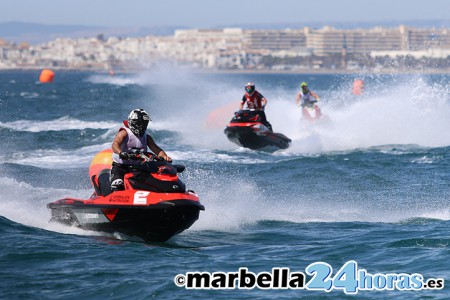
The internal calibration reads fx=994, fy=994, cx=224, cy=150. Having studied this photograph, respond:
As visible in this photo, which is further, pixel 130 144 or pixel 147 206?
pixel 130 144

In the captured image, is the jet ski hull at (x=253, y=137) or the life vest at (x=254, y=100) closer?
the life vest at (x=254, y=100)

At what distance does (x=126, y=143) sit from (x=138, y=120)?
1.25ft

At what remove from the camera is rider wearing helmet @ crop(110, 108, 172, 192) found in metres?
12.5

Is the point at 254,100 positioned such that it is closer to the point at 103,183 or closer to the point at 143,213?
the point at 103,183

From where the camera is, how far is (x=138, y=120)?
41.2ft

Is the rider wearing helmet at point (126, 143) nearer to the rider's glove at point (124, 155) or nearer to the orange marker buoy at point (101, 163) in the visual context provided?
the rider's glove at point (124, 155)

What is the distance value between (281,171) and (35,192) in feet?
20.7

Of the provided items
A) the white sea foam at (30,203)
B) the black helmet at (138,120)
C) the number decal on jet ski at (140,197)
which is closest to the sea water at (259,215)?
the white sea foam at (30,203)

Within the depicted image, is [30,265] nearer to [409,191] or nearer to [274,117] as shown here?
[409,191]

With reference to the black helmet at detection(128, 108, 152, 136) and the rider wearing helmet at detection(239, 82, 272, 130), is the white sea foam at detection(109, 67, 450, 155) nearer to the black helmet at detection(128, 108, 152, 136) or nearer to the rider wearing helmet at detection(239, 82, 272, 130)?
the rider wearing helmet at detection(239, 82, 272, 130)

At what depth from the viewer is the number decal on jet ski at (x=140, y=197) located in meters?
12.3

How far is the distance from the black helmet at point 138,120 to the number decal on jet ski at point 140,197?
2.70 feet

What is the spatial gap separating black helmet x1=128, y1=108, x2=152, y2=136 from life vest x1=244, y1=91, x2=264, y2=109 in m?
11.6

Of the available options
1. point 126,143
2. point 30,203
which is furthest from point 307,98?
point 126,143
